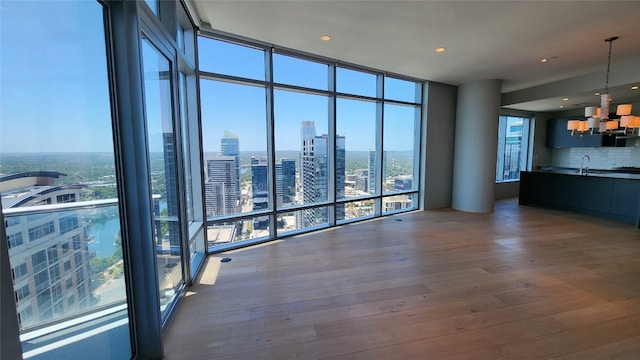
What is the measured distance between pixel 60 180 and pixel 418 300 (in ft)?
9.09

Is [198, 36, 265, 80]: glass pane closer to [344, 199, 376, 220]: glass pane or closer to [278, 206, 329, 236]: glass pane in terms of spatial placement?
[278, 206, 329, 236]: glass pane

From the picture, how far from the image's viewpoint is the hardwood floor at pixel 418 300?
1.98m

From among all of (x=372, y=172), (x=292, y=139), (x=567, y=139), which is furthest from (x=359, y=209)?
(x=567, y=139)

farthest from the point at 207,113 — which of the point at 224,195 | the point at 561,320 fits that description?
the point at 561,320

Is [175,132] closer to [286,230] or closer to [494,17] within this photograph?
[286,230]

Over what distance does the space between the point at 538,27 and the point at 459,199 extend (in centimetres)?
398

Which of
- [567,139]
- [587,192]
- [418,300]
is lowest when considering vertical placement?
[418,300]

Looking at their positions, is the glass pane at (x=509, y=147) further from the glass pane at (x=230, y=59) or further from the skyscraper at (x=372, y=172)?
the glass pane at (x=230, y=59)

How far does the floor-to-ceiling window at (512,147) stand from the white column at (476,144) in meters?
2.55

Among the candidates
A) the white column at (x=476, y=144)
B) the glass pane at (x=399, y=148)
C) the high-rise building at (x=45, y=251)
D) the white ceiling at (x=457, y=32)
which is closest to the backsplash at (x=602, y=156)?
the white ceiling at (x=457, y=32)

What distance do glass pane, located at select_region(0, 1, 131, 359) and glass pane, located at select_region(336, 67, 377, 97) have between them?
3809 millimetres

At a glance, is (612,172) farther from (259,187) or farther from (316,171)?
(259,187)

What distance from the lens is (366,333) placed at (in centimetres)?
213

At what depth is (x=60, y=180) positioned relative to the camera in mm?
1274
